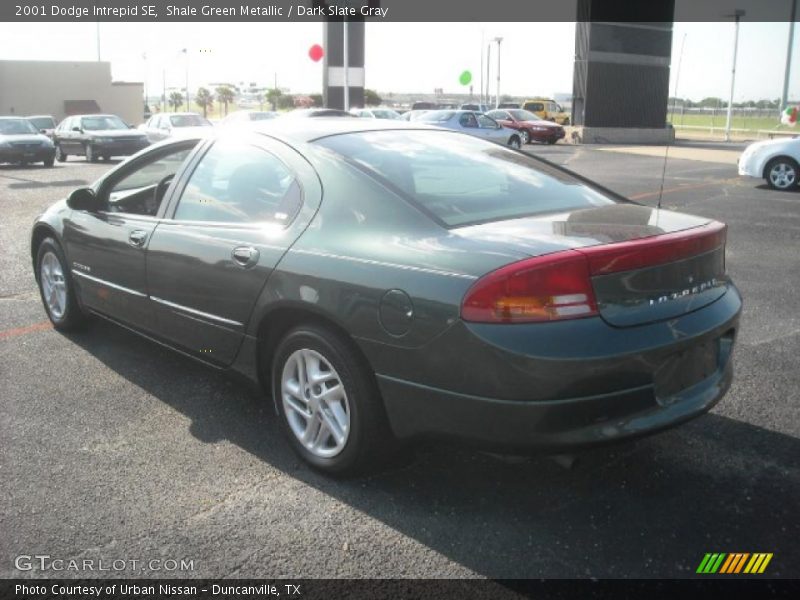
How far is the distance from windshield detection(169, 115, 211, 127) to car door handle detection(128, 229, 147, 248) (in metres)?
A: 22.2

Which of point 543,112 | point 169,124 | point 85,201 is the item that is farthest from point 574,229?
point 543,112

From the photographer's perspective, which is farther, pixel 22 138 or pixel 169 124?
pixel 169 124

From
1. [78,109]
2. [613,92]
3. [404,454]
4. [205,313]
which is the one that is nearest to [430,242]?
[404,454]

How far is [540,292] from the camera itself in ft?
8.91

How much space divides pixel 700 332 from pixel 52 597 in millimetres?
2488

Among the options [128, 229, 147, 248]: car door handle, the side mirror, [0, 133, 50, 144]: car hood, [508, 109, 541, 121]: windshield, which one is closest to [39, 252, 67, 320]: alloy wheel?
the side mirror

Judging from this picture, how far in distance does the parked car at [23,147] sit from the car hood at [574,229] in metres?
22.5

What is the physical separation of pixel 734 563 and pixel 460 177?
6.46 feet

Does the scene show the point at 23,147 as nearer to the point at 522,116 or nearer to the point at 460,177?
the point at 522,116

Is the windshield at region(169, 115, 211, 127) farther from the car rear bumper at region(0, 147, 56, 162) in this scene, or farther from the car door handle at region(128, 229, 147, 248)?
the car door handle at region(128, 229, 147, 248)

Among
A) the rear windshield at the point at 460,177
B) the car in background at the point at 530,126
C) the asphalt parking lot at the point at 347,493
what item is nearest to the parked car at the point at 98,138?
the car in background at the point at 530,126

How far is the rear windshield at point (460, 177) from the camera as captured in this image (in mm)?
3367

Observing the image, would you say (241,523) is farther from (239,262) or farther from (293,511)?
(239,262)

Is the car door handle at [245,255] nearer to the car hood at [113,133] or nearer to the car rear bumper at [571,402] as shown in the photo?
the car rear bumper at [571,402]
